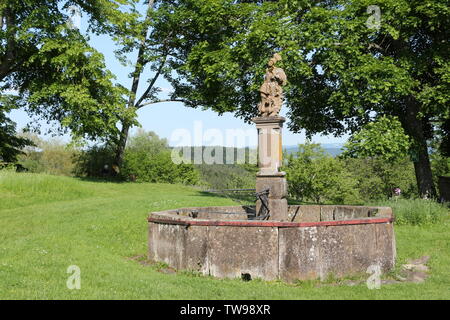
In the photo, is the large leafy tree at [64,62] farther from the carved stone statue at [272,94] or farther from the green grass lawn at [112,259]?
the carved stone statue at [272,94]

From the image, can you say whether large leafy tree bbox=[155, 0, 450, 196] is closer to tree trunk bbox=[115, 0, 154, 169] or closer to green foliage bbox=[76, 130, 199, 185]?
tree trunk bbox=[115, 0, 154, 169]

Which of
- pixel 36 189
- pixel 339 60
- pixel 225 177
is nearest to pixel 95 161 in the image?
pixel 36 189

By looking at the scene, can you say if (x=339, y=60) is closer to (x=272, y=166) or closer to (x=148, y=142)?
(x=272, y=166)

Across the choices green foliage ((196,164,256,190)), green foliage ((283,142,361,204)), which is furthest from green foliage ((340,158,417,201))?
green foliage ((196,164,256,190))

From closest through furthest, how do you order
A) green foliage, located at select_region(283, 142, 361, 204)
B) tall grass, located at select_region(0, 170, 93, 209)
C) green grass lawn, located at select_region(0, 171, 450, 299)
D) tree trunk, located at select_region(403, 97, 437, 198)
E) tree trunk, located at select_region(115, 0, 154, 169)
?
green grass lawn, located at select_region(0, 171, 450, 299) → tree trunk, located at select_region(403, 97, 437, 198) → tall grass, located at select_region(0, 170, 93, 209) → tree trunk, located at select_region(115, 0, 154, 169) → green foliage, located at select_region(283, 142, 361, 204)

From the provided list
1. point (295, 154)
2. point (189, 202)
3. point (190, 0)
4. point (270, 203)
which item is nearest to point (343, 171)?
point (295, 154)

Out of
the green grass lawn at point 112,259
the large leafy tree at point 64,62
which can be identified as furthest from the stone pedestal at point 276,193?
the large leafy tree at point 64,62

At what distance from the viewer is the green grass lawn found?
6508 mm

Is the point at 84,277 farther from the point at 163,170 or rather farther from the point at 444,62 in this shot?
the point at 163,170

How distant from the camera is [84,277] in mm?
7125

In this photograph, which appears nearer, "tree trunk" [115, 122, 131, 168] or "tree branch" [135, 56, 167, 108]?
"tree trunk" [115, 122, 131, 168]

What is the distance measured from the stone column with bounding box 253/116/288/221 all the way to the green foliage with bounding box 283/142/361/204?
38795 millimetres

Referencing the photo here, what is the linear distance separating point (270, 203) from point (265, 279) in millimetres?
2862

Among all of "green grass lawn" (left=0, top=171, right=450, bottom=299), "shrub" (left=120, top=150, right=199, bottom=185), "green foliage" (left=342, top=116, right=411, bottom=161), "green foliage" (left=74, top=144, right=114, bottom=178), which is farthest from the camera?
"shrub" (left=120, top=150, right=199, bottom=185)
